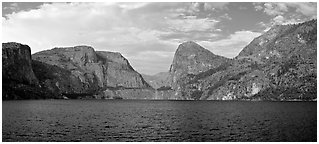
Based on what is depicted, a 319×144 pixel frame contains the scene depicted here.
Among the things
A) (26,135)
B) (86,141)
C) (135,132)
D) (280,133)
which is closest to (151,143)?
(86,141)

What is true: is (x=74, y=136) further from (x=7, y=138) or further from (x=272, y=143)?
(x=272, y=143)

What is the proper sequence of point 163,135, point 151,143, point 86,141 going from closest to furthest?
point 151,143
point 86,141
point 163,135

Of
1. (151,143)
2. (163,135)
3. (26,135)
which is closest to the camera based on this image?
(151,143)

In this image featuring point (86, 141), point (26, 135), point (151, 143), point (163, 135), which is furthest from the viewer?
point (163, 135)

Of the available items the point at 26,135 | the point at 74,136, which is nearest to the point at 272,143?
the point at 74,136

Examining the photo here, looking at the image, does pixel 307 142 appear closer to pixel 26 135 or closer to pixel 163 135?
pixel 163 135

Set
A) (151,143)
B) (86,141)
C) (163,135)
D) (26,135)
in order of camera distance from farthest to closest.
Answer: (163,135), (26,135), (86,141), (151,143)

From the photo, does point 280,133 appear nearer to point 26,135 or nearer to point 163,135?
point 163,135

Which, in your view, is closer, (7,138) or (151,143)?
(151,143)

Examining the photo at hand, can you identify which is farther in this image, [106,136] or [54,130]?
[54,130]
